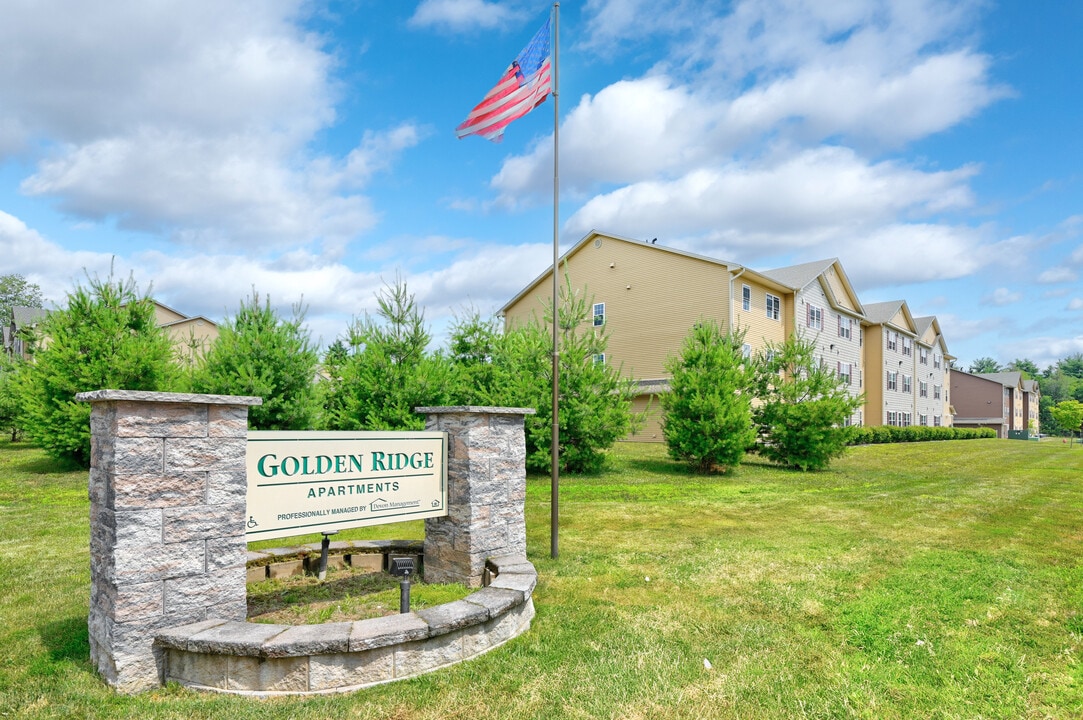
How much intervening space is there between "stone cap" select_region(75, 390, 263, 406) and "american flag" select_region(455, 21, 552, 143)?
4844 mm

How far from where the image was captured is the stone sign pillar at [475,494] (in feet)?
18.7

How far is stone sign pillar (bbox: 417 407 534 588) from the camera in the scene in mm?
5703

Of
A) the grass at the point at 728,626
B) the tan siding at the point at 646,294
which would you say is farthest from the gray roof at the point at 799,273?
the grass at the point at 728,626

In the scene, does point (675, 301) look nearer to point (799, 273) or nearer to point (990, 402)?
point (799, 273)

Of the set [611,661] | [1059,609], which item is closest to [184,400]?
[611,661]

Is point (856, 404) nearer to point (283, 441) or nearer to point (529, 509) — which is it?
point (529, 509)

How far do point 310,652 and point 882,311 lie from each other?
42.7 meters

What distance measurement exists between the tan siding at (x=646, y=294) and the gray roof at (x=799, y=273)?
4396 millimetres

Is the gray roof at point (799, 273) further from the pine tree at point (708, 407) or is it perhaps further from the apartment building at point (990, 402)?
the apartment building at point (990, 402)

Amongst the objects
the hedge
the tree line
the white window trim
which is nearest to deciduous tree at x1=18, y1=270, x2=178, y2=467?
the tree line

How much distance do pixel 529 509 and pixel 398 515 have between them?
19.6 feet

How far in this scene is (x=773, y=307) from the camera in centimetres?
2822

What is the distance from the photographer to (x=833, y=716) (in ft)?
11.9

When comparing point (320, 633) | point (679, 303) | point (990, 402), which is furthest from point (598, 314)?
point (990, 402)
